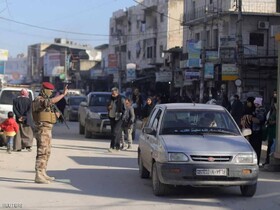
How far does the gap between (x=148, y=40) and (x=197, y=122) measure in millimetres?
51988

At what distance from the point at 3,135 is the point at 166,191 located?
876 cm

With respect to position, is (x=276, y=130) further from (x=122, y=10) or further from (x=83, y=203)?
(x=122, y=10)

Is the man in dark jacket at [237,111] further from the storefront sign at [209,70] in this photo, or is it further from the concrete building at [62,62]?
the concrete building at [62,62]

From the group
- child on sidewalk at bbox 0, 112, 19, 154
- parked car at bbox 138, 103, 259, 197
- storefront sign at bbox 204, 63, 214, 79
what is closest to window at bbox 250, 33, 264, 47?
storefront sign at bbox 204, 63, 214, 79

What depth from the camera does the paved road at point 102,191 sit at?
30.1 ft

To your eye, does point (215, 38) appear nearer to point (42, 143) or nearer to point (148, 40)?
point (148, 40)

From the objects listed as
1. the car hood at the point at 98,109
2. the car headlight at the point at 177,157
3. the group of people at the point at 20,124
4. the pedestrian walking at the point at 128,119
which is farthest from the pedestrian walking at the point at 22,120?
the car headlight at the point at 177,157

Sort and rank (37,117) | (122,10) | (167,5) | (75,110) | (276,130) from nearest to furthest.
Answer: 1. (37,117)
2. (276,130)
3. (75,110)
4. (167,5)
5. (122,10)

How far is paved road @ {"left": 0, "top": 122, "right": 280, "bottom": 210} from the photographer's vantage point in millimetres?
9188

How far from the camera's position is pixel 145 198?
32.3 ft

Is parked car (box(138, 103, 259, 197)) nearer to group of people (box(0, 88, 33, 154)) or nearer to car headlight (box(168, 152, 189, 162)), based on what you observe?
car headlight (box(168, 152, 189, 162))

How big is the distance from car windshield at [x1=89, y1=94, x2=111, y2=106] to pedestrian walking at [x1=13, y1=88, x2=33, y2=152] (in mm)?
6078

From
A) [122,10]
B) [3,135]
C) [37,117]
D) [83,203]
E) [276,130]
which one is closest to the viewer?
[83,203]

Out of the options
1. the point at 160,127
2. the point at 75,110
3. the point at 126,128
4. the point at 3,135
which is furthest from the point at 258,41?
the point at 160,127
